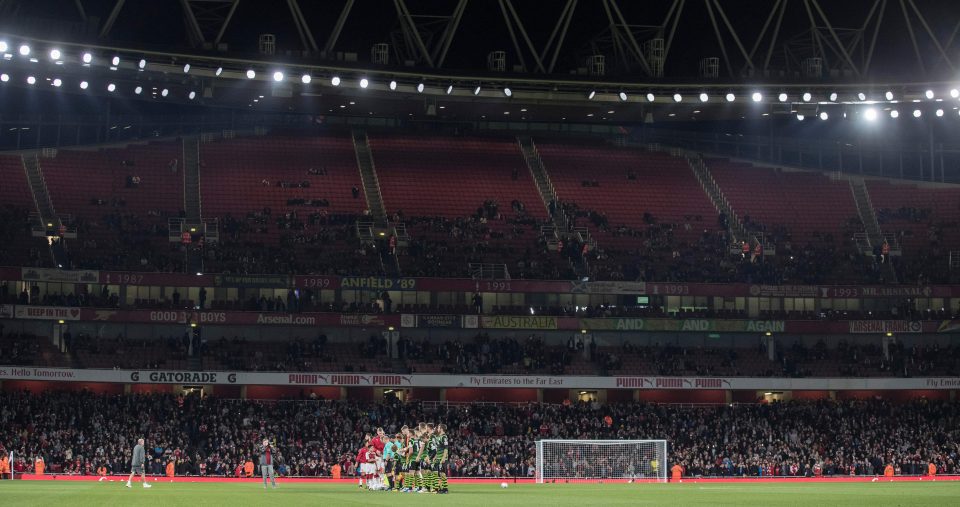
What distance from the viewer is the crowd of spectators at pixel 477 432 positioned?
46562 mm

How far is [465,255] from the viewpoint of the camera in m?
62.9

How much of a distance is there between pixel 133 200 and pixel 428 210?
595 inches

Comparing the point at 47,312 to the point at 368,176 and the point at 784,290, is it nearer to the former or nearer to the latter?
the point at 368,176

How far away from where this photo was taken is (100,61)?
49.4m

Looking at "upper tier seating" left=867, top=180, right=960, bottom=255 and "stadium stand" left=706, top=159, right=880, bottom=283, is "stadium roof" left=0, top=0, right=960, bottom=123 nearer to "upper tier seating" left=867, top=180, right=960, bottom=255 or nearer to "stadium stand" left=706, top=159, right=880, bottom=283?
"stadium stand" left=706, top=159, right=880, bottom=283

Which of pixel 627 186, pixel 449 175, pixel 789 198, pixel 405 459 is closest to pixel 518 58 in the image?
pixel 449 175

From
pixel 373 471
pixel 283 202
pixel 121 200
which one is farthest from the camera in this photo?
pixel 283 202

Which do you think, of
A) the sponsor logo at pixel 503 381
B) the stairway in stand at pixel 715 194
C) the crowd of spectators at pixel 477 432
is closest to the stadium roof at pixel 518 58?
the stairway in stand at pixel 715 194

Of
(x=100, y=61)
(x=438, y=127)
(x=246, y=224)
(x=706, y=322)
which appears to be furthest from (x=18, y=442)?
(x=438, y=127)

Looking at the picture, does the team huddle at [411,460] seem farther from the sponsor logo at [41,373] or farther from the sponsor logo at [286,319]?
the sponsor logo at [286,319]

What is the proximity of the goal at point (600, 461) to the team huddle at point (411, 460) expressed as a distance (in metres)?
13.9

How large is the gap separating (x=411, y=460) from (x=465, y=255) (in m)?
33.7

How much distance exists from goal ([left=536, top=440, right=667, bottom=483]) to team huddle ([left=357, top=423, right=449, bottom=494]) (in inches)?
545

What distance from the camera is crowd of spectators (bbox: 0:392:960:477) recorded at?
4656 cm
